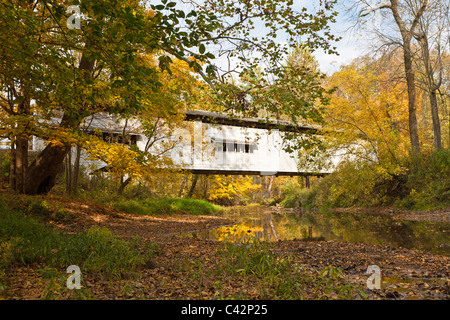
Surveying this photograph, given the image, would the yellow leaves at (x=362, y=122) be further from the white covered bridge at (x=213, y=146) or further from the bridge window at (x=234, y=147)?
the bridge window at (x=234, y=147)

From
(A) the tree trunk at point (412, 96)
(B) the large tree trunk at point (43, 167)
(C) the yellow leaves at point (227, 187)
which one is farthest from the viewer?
(C) the yellow leaves at point (227, 187)

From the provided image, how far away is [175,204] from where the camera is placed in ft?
55.7

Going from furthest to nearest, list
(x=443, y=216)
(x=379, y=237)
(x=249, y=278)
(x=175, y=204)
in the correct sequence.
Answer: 1. (x=175, y=204)
2. (x=443, y=216)
3. (x=379, y=237)
4. (x=249, y=278)

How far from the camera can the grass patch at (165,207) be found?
1388 cm

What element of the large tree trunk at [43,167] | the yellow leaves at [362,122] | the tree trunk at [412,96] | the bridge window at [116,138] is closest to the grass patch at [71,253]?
the large tree trunk at [43,167]

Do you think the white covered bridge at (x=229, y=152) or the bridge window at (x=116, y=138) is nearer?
the bridge window at (x=116, y=138)

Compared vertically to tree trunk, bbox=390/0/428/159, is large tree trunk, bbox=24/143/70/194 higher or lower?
lower

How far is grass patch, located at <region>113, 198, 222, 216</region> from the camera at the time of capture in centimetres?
1388

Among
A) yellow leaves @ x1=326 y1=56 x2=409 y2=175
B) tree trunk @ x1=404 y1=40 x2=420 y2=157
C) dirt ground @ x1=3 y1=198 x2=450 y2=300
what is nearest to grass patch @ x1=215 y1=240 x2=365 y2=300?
dirt ground @ x1=3 y1=198 x2=450 y2=300

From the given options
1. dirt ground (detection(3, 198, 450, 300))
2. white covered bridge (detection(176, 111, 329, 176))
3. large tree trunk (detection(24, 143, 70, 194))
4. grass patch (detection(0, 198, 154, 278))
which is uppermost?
white covered bridge (detection(176, 111, 329, 176))

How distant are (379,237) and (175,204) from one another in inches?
425

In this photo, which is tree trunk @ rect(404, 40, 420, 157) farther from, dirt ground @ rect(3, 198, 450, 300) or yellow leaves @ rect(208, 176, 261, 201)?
yellow leaves @ rect(208, 176, 261, 201)
